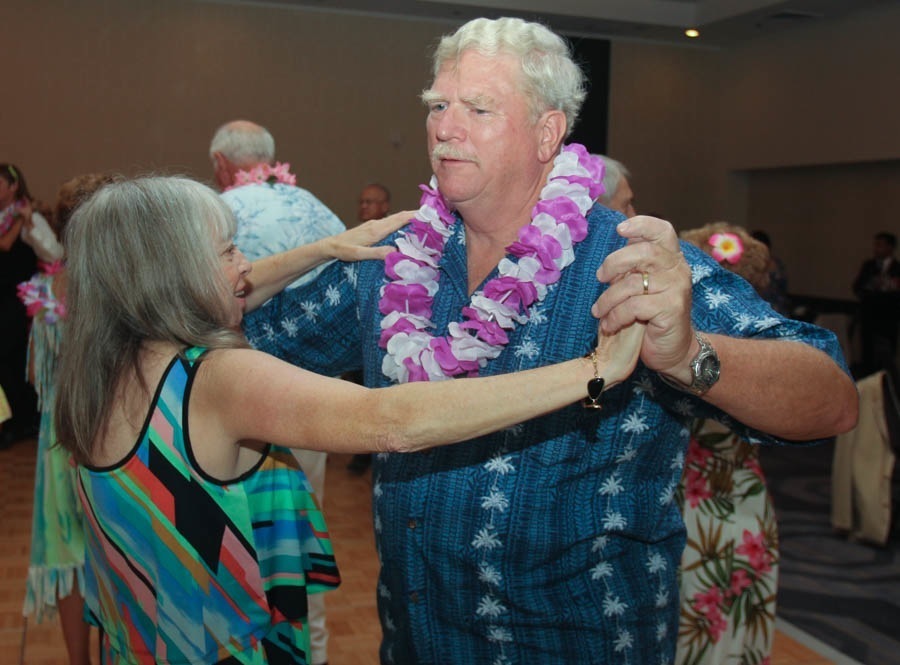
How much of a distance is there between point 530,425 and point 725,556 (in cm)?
163

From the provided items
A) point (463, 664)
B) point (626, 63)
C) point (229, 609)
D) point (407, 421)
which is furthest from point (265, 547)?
point (626, 63)

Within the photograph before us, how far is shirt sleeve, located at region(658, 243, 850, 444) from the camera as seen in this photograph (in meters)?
1.43

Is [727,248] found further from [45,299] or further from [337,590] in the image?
[45,299]

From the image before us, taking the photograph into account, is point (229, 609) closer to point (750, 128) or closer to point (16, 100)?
point (16, 100)

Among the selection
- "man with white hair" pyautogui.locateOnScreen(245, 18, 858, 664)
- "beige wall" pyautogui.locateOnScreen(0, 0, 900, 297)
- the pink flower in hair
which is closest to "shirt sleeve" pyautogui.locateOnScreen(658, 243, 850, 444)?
"man with white hair" pyautogui.locateOnScreen(245, 18, 858, 664)

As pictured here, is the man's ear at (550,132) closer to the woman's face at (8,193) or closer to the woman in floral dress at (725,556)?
the woman in floral dress at (725,556)

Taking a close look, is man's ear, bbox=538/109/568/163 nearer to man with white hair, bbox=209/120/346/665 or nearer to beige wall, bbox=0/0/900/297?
man with white hair, bbox=209/120/346/665

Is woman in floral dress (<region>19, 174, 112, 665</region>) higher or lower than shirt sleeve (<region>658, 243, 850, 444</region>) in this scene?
lower

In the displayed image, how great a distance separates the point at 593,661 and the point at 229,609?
24.6 inches

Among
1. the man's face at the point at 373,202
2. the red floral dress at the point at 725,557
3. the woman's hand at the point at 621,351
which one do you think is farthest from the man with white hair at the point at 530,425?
the man's face at the point at 373,202

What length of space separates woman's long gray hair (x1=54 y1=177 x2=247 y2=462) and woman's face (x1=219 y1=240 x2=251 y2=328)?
3 centimetres

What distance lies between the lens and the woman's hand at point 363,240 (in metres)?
1.95

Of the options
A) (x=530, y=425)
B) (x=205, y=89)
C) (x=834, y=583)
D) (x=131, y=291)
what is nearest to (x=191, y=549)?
(x=131, y=291)

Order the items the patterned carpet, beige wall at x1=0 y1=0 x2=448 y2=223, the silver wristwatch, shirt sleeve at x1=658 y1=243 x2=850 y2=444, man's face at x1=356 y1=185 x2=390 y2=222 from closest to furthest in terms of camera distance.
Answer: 1. the silver wristwatch
2. shirt sleeve at x1=658 y1=243 x2=850 y2=444
3. the patterned carpet
4. man's face at x1=356 y1=185 x2=390 y2=222
5. beige wall at x1=0 y1=0 x2=448 y2=223
